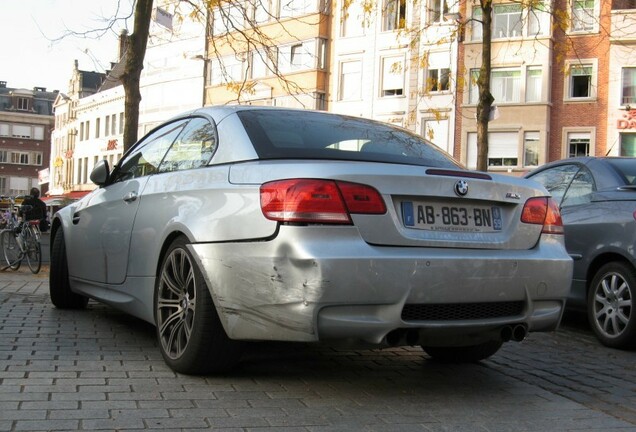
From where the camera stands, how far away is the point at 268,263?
361cm

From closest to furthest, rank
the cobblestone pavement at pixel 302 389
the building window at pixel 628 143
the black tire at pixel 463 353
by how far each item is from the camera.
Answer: the cobblestone pavement at pixel 302 389 < the black tire at pixel 463 353 < the building window at pixel 628 143

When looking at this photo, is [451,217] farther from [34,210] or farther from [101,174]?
[34,210]

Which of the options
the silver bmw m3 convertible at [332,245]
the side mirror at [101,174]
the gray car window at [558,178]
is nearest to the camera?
the silver bmw m3 convertible at [332,245]

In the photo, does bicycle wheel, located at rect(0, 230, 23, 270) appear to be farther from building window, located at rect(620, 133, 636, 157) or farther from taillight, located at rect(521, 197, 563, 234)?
building window, located at rect(620, 133, 636, 157)

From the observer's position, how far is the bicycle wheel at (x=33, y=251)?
12727 millimetres

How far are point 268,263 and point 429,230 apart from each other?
32.5 inches

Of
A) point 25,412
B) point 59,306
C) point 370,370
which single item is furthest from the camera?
point 59,306

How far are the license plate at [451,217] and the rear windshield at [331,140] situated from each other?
1.53 feet

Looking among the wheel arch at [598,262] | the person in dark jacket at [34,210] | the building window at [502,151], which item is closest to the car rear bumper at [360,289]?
the wheel arch at [598,262]

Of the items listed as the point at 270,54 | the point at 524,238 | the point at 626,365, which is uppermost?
the point at 270,54

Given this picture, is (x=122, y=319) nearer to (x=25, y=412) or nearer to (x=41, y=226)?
(x=25, y=412)

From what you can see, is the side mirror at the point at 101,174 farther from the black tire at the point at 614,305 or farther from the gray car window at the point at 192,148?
the black tire at the point at 614,305

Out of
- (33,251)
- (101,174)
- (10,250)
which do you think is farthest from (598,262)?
(10,250)

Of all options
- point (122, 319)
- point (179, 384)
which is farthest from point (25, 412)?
point (122, 319)
